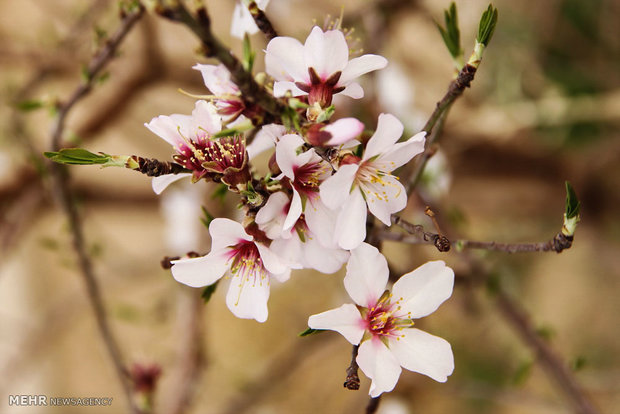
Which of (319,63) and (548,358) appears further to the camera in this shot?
(548,358)

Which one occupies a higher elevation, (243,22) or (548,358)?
(243,22)

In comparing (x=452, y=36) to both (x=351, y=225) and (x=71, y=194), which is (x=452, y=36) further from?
(x=71, y=194)

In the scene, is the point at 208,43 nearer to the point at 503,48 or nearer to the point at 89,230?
the point at 503,48

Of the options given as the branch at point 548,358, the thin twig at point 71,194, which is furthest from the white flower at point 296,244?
the branch at point 548,358

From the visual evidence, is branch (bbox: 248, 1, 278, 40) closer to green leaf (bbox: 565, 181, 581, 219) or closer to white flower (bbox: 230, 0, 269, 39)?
white flower (bbox: 230, 0, 269, 39)

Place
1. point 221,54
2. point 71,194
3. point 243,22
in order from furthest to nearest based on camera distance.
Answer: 1. point 71,194
2. point 243,22
3. point 221,54

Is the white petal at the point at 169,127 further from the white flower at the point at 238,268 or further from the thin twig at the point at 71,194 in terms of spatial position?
the thin twig at the point at 71,194

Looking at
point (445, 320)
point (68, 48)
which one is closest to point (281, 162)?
point (68, 48)

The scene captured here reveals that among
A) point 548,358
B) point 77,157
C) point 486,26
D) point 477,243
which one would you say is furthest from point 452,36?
point 548,358
